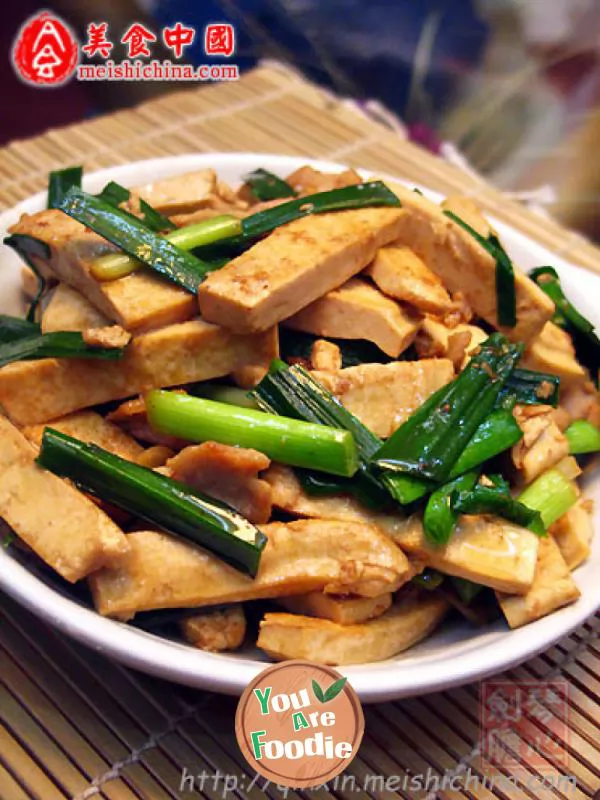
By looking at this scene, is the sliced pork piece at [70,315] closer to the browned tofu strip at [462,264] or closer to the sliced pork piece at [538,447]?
the browned tofu strip at [462,264]

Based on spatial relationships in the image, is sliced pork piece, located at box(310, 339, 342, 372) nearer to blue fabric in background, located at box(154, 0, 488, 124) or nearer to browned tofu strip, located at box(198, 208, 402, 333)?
browned tofu strip, located at box(198, 208, 402, 333)

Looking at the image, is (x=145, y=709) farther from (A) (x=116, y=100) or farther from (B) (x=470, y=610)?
(A) (x=116, y=100)

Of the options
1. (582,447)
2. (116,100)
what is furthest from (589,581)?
(116,100)

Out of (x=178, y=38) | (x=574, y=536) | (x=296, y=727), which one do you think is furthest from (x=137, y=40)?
(x=296, y=727)

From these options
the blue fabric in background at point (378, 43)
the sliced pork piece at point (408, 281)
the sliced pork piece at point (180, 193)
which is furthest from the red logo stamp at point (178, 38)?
the blue fabric in background at point (378, 43)

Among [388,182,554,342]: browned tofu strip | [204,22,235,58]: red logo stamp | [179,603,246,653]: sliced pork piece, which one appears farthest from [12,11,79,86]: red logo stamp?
[179,603,246,653]: sliced pork piece

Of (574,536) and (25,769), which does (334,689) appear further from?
(574,536)

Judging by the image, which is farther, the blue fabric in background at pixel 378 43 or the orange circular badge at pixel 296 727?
the blue fabric in background at pixel 378 43
